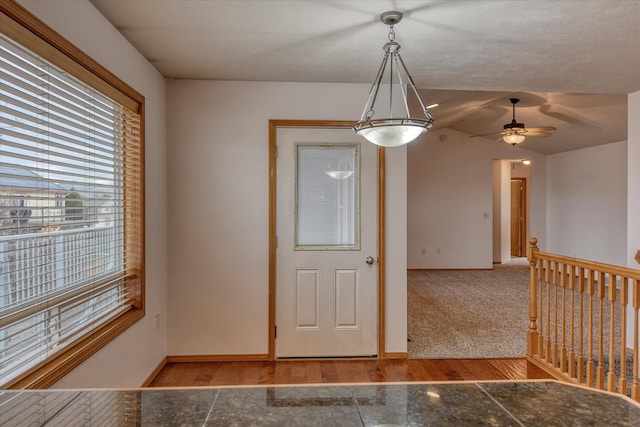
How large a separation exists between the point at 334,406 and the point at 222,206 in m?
2.60

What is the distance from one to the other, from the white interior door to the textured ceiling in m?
0.65

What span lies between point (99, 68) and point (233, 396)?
1969 mm

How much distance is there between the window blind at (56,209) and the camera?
1.55m

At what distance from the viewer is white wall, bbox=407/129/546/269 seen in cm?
803

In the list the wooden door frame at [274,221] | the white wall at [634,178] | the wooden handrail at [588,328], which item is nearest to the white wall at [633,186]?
the white wall at [634,178]

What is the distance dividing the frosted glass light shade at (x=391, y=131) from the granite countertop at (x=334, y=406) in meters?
1.16

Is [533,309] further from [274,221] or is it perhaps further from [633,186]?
[274,221]

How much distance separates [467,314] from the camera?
485 centimetres

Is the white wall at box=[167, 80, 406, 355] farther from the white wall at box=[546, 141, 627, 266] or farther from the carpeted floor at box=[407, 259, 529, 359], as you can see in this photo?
the white wall at box=[546, 141, 627, 266]

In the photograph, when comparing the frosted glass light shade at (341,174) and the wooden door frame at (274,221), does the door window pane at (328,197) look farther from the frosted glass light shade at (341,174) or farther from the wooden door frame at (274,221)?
the wooden door frame at (274,221)

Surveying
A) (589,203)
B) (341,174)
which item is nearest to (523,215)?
(589,203)

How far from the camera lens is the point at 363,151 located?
347 cm

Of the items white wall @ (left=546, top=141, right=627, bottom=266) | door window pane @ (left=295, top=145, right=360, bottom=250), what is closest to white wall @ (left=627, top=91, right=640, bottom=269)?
door window pane @ (left=295, top=145, right=360, bottom=250)

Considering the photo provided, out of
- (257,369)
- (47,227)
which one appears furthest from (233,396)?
(257,369)
